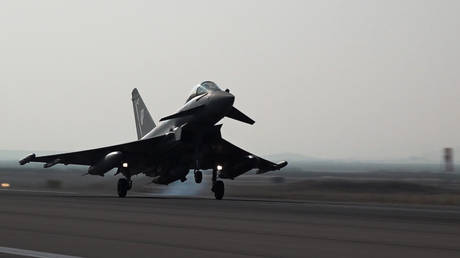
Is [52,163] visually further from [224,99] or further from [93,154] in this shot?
[224,99]

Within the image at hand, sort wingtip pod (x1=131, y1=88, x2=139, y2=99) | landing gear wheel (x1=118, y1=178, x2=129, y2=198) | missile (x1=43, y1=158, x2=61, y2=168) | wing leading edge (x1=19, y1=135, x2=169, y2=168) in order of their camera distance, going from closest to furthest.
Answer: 1. wing leading edge (x1=19, y1=135, x2=169, y2=168)
2. landing gear wheel (x1=118, y1=178, x2=129, y2=198)
3. missile (x1=43, y1=158, x2=61, y2=168)
4. wingtip pod (x1=131, y1=88, x2=139, y2=99)

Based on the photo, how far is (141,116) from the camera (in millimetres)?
40469

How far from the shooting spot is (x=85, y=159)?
33.6 meters

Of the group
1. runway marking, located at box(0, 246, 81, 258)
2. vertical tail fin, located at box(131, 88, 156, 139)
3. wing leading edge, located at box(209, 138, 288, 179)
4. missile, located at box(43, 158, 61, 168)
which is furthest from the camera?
vertical tail fin, located at box(131, 88, 156, 139)

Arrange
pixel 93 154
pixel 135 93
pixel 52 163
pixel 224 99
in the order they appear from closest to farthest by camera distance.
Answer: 1. pixel 224 99
2. pixel 93 154
3. pixel 52 163
4. pixel 135 93

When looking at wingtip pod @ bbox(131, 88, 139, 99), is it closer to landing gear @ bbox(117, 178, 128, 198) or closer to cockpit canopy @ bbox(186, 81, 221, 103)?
landing gear @ bbox(117, 178, 128, 198)

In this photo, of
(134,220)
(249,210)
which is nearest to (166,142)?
(249,210)

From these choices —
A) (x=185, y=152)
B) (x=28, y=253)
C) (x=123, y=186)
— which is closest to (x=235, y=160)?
(x=185, y=152)

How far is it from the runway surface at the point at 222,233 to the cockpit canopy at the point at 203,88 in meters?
9.18

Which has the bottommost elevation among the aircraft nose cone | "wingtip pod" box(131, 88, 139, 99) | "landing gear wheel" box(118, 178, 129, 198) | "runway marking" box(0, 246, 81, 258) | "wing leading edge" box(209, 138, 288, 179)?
"runway marking" box(0, 246, 81, 258)

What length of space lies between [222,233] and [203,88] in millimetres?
15915

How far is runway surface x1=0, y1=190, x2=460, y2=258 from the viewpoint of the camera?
38.9 ft

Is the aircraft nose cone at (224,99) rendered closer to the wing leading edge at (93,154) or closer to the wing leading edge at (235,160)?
the wing leading edge at (93,154)

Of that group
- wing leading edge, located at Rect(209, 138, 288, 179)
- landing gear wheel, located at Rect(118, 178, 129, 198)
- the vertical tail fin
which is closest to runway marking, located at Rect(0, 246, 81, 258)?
landing gear wheel, located at Rect(118, 178, 129, 198)
